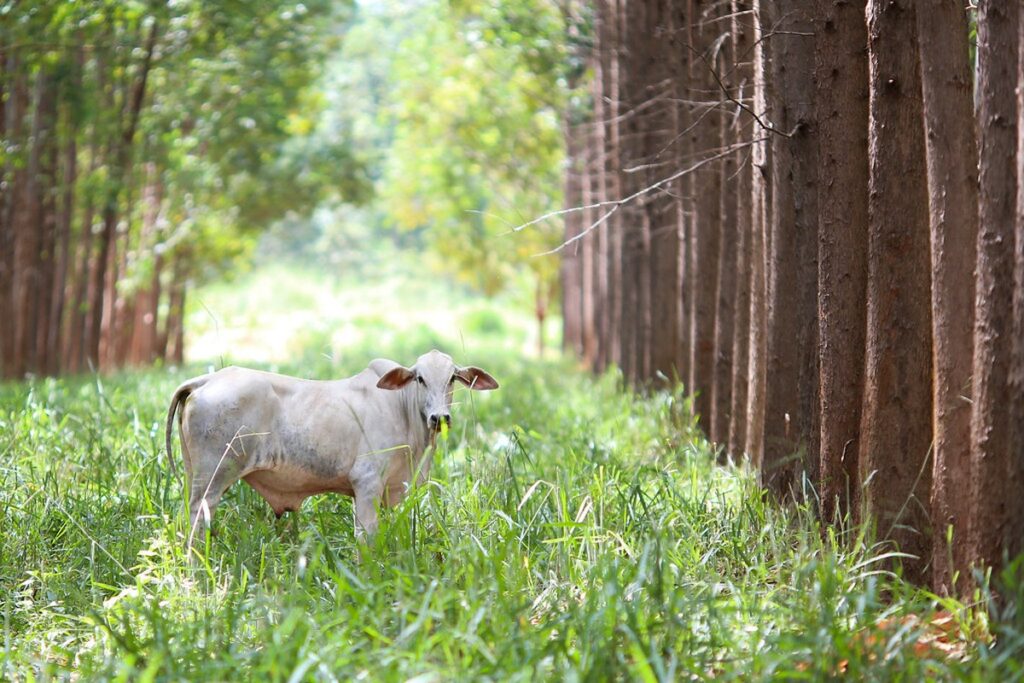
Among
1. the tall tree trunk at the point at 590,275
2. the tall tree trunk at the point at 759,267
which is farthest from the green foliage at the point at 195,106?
the tall tree trunk at the point at 759,267

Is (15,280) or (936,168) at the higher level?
(936,168)

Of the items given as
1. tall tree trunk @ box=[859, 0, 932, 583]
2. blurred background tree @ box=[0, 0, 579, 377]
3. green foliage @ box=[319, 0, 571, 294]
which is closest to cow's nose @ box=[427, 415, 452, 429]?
blurred background tree @ box=[0, 0, 579, 377]

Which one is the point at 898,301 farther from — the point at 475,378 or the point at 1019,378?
the point at 475,378

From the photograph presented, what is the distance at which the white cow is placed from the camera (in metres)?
6.77

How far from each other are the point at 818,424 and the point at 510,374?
1238 centimetres

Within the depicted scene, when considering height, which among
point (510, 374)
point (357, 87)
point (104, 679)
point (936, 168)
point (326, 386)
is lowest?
point (510, 374)

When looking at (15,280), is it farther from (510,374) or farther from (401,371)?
(401,371)

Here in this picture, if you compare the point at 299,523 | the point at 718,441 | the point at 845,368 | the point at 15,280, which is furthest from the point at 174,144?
the point at 845,368

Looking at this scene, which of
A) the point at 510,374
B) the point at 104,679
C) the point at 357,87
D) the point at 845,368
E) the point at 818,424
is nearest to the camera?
the point at 104,679

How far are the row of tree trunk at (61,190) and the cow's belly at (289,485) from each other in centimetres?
870

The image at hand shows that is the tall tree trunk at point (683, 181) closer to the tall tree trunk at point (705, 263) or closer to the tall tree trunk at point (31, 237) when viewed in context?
the tall tree trunk at point (705, 263)

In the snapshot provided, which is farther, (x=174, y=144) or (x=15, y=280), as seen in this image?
(x=174, y=144)

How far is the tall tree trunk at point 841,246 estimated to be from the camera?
674 cm

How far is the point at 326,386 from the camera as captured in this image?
7199 millimetres
